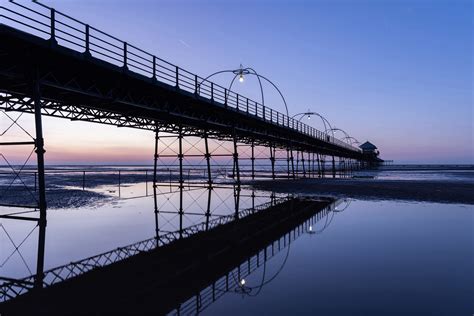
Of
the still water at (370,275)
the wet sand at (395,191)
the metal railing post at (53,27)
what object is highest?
the metal railing post at (53,27)

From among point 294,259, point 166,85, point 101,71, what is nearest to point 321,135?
point 166,85

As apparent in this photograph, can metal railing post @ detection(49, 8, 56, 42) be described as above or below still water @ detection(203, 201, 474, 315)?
above

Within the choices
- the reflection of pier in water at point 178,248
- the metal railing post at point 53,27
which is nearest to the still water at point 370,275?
the reflection of pier in water at point 178,248

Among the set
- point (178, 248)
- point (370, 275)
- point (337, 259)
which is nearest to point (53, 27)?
point (178, 248)

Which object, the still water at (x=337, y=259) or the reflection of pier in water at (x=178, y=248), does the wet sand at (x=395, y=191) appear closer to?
the still water at (x=337, y=259)

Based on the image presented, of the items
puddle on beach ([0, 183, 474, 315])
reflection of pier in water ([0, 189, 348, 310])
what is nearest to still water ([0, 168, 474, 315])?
puddle on beach ([0, 183, 474, 315])

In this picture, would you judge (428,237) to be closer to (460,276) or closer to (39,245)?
(460,276)

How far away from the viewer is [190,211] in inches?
606

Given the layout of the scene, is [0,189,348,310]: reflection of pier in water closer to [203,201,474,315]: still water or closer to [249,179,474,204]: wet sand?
[203,201,474,315]: still water

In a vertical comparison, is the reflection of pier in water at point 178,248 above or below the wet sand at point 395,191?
below

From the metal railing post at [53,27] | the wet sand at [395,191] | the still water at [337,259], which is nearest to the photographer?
the still water at [337,259]

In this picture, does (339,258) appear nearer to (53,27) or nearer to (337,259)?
(337,259)

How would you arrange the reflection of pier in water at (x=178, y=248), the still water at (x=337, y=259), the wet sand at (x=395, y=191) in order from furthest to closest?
the wet sand at (x=395, y=191) < the reflection of pier in water at (x=178, y=248) < the still water at (x=337, y=259)

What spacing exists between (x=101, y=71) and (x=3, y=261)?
920cm
